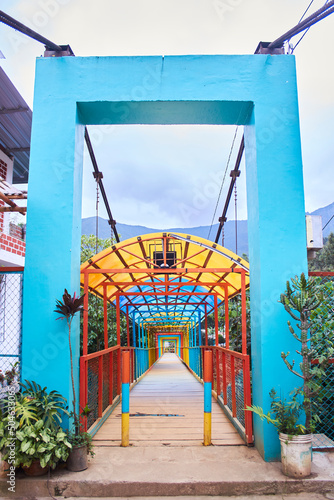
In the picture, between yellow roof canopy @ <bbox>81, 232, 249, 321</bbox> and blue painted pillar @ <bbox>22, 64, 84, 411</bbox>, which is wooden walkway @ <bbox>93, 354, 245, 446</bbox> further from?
yellow roof canopy @ <bbox>81, 232, 249, 321</bbox>

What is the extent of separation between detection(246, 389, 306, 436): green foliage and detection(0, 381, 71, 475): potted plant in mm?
1838

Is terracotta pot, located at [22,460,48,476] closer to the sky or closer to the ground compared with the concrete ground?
closer to the sky

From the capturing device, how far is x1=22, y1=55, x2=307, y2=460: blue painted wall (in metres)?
4.20

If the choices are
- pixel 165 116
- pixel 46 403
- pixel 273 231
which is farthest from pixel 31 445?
pixel 165 116

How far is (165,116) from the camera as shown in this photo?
5.14 m

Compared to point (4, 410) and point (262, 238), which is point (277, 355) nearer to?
point (262, 238)

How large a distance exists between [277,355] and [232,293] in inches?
144

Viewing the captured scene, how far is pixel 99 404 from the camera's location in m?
5.56

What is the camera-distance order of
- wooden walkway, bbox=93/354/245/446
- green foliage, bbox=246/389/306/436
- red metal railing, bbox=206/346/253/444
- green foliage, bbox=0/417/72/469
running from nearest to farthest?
1. green foliage, bbox=0/417/72/469
2. green foliage, bbox=246/389/306/436
3. red metal railing, bbox=206/346/253/444
4. wooden walkway, bbox=93/354/245/446

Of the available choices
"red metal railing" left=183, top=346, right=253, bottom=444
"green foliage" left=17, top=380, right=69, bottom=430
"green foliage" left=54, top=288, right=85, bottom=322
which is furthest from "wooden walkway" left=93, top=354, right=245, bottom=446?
"green foliage" left=54, top=288, right=85, bottom=322

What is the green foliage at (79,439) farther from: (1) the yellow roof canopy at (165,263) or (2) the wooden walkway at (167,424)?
(1) the yellow roof canopy at (165,263)

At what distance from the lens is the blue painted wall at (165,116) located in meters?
4.20

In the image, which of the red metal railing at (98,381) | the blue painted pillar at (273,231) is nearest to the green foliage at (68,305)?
the red metal railing at (98,381)

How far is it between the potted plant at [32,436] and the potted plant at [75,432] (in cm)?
8
